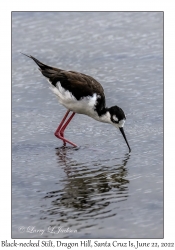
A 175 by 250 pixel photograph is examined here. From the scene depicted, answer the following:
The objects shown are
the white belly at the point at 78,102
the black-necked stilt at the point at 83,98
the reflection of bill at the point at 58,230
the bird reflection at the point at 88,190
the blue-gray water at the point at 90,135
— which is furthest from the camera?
the white belly at the point at 78,102

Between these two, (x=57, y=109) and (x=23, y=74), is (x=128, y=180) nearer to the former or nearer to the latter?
(x=57, y=109)

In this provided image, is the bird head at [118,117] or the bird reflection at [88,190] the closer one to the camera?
the bird reflection at [88,190]

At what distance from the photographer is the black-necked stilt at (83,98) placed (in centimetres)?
1018

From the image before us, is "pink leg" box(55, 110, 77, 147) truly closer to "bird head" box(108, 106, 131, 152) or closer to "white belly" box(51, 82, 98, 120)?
"white belly" box(51, 82, 98, 120)

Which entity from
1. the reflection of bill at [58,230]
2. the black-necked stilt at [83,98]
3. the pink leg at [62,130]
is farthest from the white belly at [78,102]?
the reflection of bill at [58,230]

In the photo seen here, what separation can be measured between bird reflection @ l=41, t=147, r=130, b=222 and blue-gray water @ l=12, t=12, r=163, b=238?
0.04 ft

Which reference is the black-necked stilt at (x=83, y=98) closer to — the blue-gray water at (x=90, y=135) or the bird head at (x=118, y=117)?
the bird head at (x=118, y=117)

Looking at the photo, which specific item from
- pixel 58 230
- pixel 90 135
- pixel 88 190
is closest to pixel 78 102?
pixel 90 135

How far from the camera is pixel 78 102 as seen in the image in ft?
33.9

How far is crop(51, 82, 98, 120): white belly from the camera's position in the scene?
10.3m

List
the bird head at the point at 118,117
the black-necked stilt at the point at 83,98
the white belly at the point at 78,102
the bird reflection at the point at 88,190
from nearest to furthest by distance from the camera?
the bird reflection at the point at 88,190 → the bird head at the point at 118,117 → the black-necked stilt at the point at 83,98 → the white belly at the point at 78,102

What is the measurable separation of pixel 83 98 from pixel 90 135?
55cm

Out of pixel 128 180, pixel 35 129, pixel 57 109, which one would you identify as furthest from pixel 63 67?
pixel 128 180

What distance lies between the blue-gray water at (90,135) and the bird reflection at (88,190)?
11 millimetres
